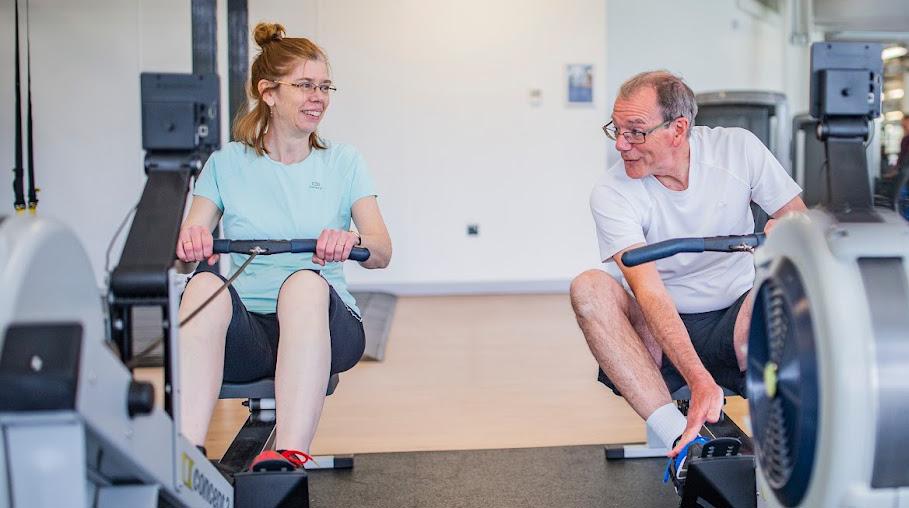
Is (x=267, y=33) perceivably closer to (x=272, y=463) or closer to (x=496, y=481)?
(x=272, y=463)

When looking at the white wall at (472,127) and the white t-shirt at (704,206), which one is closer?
the white t-shirt at (704,206)

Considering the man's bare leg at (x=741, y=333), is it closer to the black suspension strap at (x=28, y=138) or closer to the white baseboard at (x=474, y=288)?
the black suspension strap at (x=28, y=138)

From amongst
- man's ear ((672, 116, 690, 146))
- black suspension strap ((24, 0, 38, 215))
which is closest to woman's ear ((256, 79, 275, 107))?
man's ear ((672, 116, 690, 146))

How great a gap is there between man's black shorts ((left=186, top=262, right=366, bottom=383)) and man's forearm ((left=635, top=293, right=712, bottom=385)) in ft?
2.06

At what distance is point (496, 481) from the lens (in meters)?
2.29

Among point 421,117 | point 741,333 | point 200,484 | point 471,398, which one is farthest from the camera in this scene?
point 421,117

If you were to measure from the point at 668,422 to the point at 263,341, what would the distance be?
2.80 ft

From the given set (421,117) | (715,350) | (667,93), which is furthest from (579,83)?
(715,350)

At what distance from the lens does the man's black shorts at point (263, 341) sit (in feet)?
6.29

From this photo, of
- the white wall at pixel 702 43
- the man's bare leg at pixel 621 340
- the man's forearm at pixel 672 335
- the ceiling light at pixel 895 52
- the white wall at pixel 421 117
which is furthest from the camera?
the ceiling light at pixel 895 52

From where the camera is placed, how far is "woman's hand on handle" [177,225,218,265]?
6.01 feet

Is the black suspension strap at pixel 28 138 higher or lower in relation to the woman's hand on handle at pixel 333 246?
higher

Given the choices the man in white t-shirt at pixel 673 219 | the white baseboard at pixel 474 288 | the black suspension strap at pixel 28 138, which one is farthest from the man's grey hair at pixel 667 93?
the white baseboard at pixel 474 288

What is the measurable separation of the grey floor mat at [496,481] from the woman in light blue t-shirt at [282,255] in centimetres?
37
